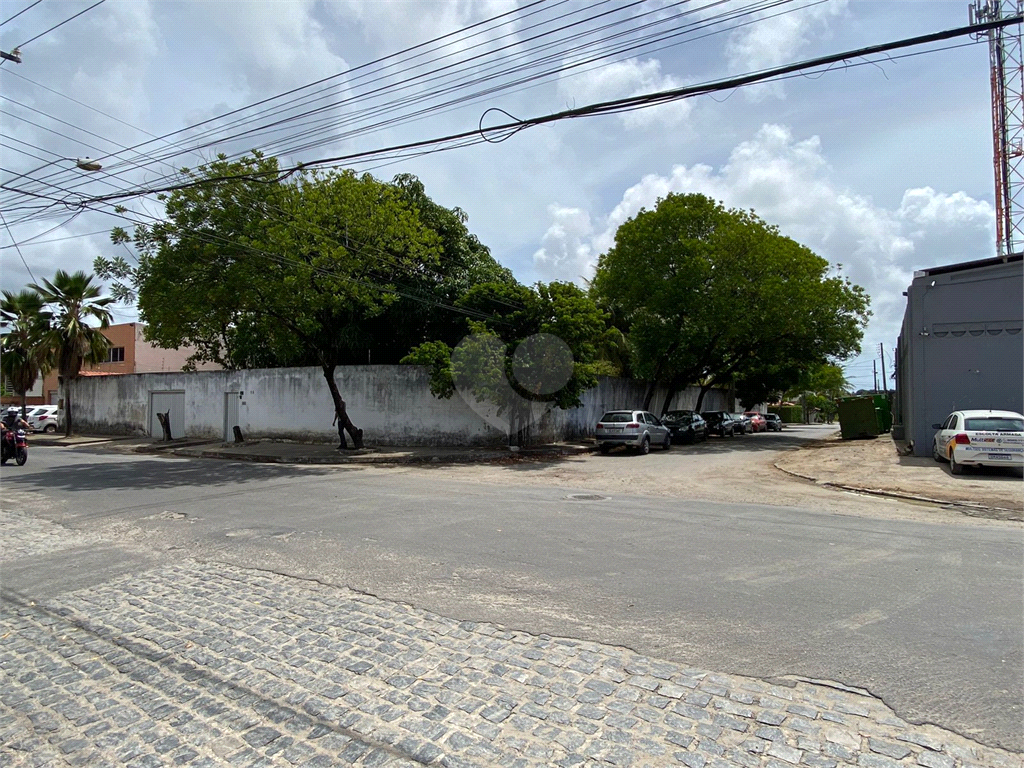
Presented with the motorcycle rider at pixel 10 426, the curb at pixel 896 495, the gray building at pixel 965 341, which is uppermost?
the gray building at pixel 965 341

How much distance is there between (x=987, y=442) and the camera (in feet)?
46.8

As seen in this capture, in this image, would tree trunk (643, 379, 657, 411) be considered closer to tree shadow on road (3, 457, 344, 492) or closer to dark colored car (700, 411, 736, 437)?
dark colored car (700, 411, 736, 437)

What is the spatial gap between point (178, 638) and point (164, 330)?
53.5 ft

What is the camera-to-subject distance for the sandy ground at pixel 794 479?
11.3 metres

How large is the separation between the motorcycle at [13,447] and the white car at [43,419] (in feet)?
62.0

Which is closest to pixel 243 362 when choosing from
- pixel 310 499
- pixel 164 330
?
pixel 164 330

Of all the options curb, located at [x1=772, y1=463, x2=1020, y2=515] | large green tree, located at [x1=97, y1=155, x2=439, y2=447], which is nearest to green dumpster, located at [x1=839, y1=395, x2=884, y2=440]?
curb, located at [x1=772, y1=463, x2=1020, y2=515]

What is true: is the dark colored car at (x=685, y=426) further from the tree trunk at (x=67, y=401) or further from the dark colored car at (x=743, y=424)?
the tree trunk at (x=67, y=401)

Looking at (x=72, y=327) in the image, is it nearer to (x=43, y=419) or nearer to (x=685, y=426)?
(x=43, y=419)

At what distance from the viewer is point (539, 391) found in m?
21.7

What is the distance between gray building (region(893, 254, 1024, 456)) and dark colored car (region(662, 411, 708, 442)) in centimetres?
1032

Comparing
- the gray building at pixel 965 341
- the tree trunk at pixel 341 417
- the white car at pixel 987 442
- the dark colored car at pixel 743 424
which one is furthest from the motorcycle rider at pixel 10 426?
the dark colored car at pixel 743 424

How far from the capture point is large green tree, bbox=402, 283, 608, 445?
2023cm

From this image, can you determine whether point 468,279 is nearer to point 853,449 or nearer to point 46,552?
point 853,449
